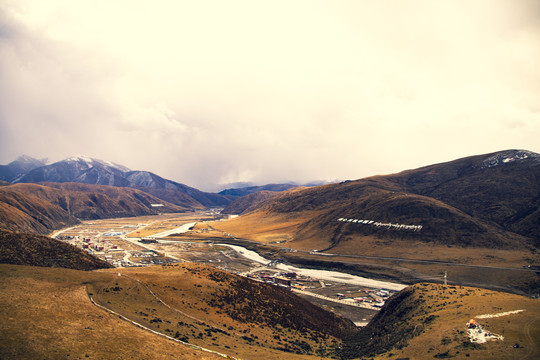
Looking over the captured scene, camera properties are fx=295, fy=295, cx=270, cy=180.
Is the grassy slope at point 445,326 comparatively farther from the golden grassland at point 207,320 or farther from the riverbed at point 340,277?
the riverbed at point 340,277

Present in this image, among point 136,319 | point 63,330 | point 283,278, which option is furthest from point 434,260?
point 63,330

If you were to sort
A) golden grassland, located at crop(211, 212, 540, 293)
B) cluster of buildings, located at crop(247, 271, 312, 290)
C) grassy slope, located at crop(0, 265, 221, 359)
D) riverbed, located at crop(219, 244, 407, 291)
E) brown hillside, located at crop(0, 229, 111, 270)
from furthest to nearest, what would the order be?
riverbed, located at crop(219, 244, 407, 291), cluster of buildings, located at crop(247, 271, 312, 290), golden grassland, located at crop(211, 212, 540, 293), brown hillside, located at crop(0, 229, 111, 270), grassy slope, located at crop(0, 265, 221, 359)

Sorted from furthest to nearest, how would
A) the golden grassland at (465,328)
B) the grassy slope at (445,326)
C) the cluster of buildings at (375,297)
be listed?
the cluster of buildings at (375,297) < the grassy slope at (445,326) < the golden grassland at (465,328)

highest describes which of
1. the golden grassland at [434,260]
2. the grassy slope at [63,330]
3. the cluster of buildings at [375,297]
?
the grassy slope at [63,330]

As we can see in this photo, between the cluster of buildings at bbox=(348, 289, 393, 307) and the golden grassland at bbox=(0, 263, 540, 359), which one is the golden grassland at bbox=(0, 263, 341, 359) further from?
the cluster of buildings at bbox=(348, 289, 393, 307)

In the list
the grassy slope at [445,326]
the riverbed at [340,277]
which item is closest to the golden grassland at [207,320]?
the grassy slope at [445,326]

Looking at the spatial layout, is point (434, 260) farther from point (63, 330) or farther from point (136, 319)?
point (63, 330)

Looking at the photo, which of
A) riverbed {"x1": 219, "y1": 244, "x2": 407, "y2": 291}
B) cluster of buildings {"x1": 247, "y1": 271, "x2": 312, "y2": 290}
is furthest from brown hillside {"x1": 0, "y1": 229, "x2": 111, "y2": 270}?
riverbed {"x1": 219, "y1": 244, "x2": 407, "y2": 291}

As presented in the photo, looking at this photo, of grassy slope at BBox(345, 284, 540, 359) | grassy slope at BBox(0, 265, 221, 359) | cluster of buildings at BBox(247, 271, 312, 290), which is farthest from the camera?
cluster of buildings at BBox(247, 271, 312, 290)

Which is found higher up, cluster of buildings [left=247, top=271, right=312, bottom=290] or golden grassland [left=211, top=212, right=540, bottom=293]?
golden grassland [left=211, top=212, right=540, bottom=293]

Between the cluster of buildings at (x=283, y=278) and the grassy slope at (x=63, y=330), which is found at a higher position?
the grassy slope at (x=63, y=330)
